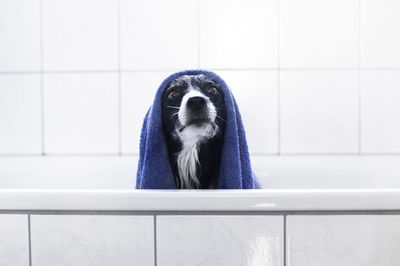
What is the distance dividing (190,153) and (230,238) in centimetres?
27

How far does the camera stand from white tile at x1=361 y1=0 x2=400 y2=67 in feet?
4.56

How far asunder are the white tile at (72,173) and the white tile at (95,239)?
2.42 ft

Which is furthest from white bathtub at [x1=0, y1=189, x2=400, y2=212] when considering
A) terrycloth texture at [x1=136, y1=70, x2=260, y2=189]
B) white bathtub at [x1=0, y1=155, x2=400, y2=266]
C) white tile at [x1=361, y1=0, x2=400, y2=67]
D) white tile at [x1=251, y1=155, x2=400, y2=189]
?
white tile at [x1=361, y1=0, x2=400, y2=67]

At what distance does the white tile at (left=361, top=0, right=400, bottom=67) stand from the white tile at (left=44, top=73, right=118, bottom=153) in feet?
3.29

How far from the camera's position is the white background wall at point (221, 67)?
139cm

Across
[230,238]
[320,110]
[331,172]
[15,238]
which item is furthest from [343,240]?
[320,110]

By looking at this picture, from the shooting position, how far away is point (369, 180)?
51.8 inches

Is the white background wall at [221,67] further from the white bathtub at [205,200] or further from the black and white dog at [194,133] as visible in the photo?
the white bathtub at [205,200]

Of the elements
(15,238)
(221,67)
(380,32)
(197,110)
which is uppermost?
(380,32)

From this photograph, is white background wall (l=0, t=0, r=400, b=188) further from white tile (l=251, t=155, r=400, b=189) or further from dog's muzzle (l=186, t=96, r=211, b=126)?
dog's muzzle (l=186, t=96, r=211, b=126)

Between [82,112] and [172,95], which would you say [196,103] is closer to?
[172,95]

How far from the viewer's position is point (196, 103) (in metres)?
0.77


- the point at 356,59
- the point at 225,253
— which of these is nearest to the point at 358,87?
the point at 356,59

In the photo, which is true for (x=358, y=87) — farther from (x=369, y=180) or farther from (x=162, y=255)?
(x=162, y=255)
